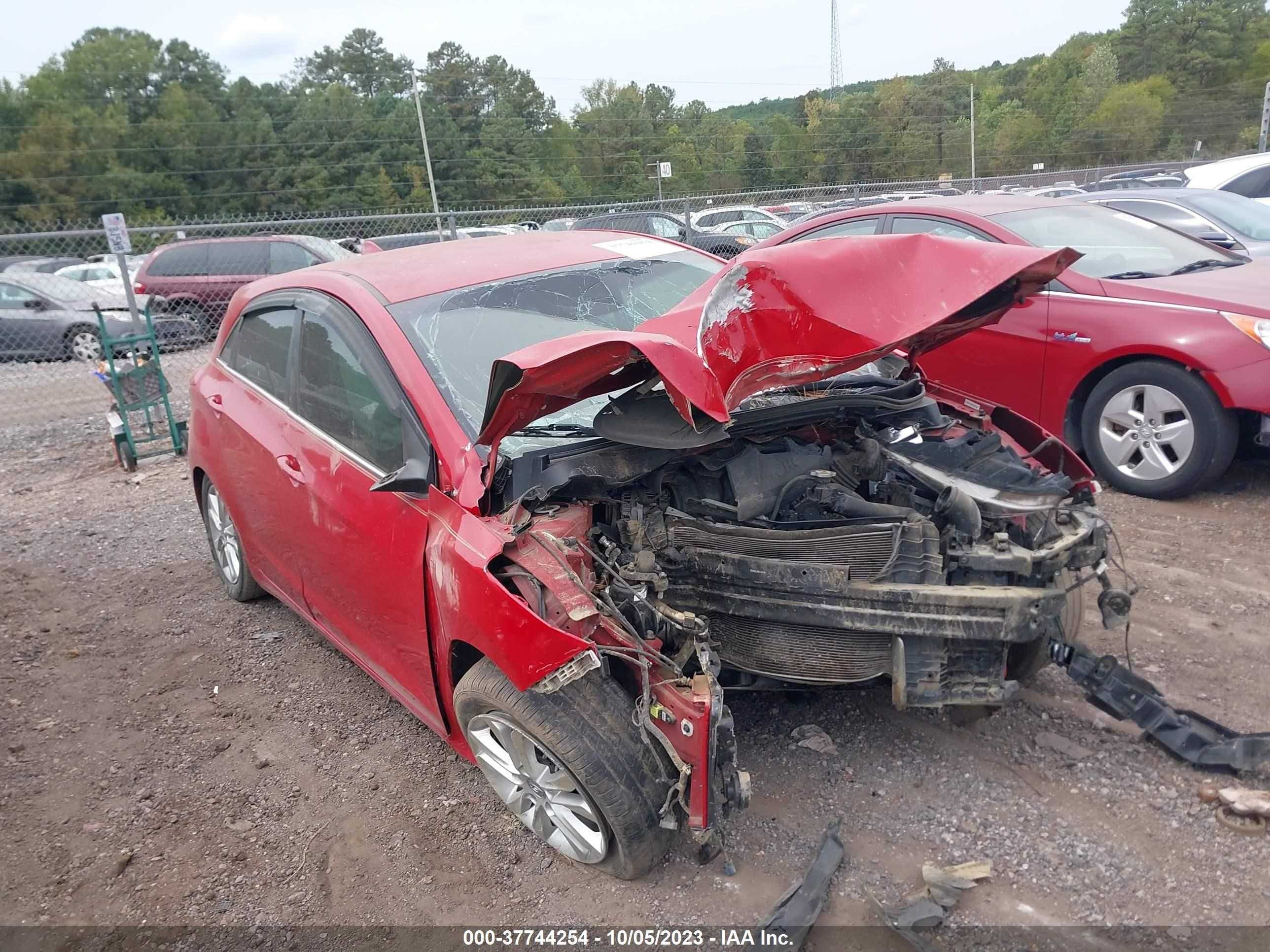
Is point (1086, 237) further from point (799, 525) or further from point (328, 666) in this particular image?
point (328, 666)

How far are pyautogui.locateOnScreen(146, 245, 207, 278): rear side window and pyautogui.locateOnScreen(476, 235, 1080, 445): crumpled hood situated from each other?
1322cm

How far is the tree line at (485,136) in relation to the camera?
103 feet

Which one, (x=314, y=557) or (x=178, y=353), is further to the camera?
(x=178, y=353)

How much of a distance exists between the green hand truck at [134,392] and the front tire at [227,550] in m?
3.17

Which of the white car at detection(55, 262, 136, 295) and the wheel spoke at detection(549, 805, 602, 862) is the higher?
the white car at detection(55, 262, 136, 295)

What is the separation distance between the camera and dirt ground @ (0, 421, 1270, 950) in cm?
255

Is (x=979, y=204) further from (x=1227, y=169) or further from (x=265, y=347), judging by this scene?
(x=1227, y=169)

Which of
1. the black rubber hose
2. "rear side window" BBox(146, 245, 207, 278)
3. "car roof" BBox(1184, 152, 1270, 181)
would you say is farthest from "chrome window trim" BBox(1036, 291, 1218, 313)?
"rear side window" BBox(146, 245, 207, 278)

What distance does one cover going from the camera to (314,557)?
3525mm

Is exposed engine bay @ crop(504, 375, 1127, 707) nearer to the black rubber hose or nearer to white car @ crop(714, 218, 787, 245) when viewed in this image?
the black rubber hose

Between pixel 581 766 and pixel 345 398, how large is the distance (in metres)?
1.63

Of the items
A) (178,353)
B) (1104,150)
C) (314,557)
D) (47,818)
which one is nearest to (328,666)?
(314,557)

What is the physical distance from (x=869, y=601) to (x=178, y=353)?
11733 mm

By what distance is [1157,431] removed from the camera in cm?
496
